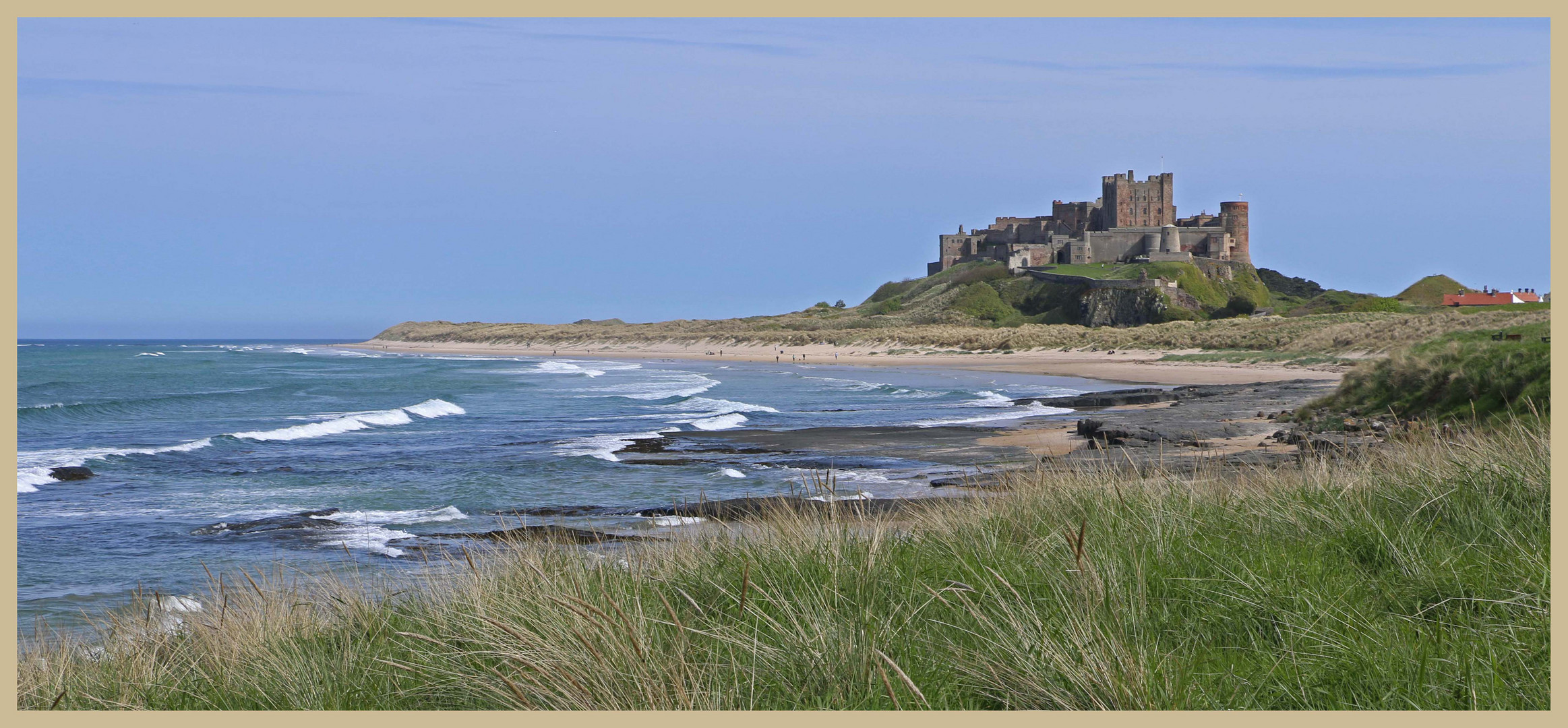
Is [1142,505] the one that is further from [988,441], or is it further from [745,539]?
[988,441]

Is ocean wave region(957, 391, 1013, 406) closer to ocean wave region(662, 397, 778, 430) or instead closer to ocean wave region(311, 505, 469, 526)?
ocean wave region(662, 397, 778, 430)

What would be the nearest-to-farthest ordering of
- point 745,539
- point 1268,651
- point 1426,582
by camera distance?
1. point 1268,651
2. point 1426,582
3. point 745,539

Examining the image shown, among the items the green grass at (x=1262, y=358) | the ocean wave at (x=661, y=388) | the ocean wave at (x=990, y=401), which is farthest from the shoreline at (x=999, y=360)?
the ocean wave at (x=661, y=388)

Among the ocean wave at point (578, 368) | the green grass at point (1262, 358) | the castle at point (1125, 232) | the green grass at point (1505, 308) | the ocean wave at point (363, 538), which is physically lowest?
the ocean wave at point (578, 368)

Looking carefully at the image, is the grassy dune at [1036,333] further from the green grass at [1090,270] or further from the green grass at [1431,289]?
the green grass at [1431,289]

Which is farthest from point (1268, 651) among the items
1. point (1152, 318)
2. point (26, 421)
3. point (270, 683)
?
point (1152, 318)

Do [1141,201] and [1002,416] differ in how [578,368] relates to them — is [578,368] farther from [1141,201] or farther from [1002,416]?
[1141,201]
